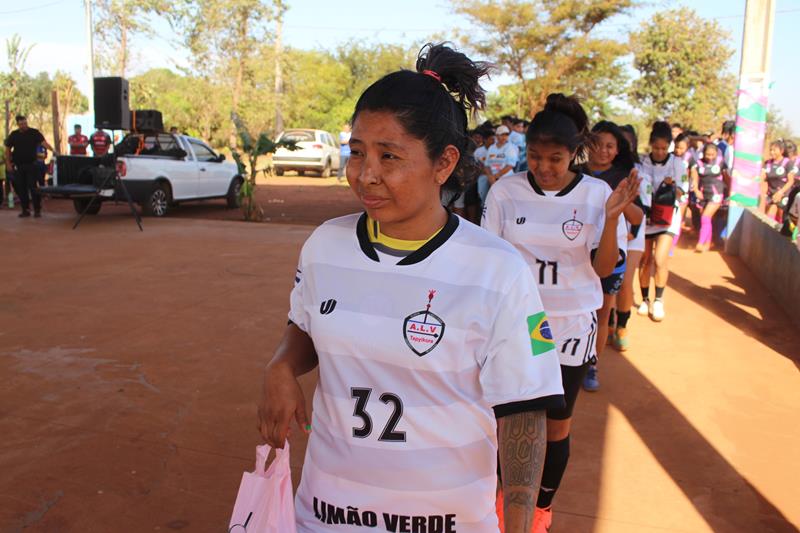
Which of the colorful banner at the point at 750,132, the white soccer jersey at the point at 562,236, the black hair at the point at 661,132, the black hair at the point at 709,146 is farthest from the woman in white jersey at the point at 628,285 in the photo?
the black hair at the point at 709,146

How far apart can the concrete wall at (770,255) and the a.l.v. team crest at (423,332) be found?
23.3 ft

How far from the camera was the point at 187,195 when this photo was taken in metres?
16.0

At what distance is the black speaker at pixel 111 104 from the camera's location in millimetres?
15078

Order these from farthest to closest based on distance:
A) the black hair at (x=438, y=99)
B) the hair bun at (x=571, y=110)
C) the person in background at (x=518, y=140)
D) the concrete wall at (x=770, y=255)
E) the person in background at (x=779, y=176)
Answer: the person in background at (x=779, y=176)
the person in background at (x=518, y=140)
the concrete wall at (x=770, y=255)
the hair bun at (x=571, y=110)
the black hair at (x=438, y=99)

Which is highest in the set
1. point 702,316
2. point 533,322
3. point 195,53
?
point 195,53

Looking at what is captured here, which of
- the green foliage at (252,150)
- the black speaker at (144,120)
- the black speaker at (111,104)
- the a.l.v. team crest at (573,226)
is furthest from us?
the black speaker at (144,120)

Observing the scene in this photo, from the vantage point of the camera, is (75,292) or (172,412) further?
(75,292)

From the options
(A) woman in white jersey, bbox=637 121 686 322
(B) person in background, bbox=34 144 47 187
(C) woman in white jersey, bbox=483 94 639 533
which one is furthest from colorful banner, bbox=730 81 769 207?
(B) person in background, bbox=34 144 47 187

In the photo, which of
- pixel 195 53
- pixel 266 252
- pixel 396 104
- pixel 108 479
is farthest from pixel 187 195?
pixel 195 53

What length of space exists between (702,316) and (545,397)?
22.9ft

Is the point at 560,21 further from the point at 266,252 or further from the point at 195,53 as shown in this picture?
the point at 266,252

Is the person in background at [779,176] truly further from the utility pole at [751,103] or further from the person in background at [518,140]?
the person in background at [518,140]

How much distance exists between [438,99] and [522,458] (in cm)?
85

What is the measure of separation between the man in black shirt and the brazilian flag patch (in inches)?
580
